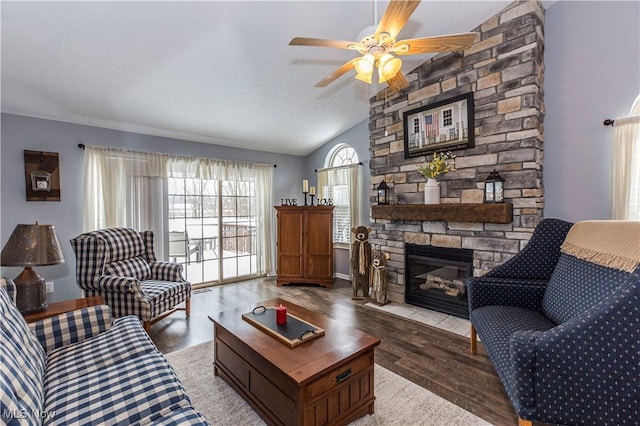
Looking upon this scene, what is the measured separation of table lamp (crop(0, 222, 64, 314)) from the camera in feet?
6.86

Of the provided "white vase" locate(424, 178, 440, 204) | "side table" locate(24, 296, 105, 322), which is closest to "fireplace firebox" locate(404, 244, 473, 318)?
"white vase" locate(424, 178, 440, 204)

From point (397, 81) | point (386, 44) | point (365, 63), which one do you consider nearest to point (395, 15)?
point (386, 44)

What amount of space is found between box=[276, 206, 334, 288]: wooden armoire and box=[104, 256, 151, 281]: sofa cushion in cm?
197

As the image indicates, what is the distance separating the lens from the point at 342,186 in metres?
5.16

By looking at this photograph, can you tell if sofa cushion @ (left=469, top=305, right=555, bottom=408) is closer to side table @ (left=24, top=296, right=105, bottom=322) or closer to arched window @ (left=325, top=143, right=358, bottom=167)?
side table @ (left=24, top=296, right=105, bottom=322)

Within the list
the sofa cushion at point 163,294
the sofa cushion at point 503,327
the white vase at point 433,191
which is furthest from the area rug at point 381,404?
the white vase at point 433,191

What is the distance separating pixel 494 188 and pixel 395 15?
204 cm

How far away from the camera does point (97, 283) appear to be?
287 centimetres

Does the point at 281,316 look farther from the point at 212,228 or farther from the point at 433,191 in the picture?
the point at 212,228

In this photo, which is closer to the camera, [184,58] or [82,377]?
[82,377]

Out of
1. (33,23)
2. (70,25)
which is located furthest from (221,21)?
(33,23)

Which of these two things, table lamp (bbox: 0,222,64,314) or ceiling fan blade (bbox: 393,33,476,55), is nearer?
ceiling fan blade (bbox: 393,33,476,55)

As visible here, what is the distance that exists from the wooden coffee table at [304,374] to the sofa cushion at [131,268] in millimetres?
1800

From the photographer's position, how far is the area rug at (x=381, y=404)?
5.78 ft
